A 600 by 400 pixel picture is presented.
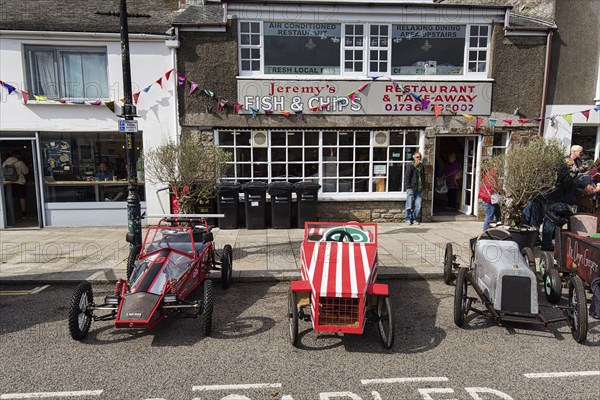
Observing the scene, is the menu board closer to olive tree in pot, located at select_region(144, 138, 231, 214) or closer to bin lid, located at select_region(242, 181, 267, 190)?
olive tree in pot, located at select_region(144, 138, 231, 214)

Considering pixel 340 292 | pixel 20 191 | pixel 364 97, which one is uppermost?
pixel 364 97

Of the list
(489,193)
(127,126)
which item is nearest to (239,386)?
(127,126)

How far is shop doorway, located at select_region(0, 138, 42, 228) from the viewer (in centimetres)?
1020

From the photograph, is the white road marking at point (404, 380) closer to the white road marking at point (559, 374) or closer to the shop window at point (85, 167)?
the white road marking at point (559, 374)

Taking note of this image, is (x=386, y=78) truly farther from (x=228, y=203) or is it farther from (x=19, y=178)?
(x=19, y=178)

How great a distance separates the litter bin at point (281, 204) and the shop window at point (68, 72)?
5194 mm

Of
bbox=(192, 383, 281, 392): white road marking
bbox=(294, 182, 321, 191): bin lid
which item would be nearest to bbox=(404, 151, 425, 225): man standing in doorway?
bbox=(294, 182, 321, 191): bin lid

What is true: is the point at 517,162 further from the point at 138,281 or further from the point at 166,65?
the point at 166,65

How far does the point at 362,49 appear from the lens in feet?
34.1

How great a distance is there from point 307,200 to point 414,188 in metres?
2.98

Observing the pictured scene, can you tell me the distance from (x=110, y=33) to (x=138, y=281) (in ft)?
26.0

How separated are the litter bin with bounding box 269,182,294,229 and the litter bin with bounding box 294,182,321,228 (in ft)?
0.77

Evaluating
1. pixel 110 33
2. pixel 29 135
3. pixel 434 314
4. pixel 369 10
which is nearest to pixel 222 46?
pixel 110 33

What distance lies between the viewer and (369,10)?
398 inches
